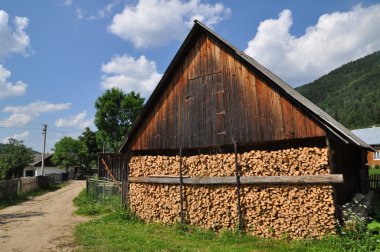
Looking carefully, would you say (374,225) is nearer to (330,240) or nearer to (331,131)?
(330,240)

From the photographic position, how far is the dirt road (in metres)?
10.5

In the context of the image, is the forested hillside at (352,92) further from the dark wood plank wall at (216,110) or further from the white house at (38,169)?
the dark wood plank wall at (216,110)

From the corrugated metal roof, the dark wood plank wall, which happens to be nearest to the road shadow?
the dark wood plank wall

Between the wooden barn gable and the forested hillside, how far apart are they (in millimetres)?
105254

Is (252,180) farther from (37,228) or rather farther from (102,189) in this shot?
(102,189)

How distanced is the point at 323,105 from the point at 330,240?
4980 inches

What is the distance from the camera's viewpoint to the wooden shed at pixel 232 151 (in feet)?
32.1

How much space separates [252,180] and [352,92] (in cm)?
13391

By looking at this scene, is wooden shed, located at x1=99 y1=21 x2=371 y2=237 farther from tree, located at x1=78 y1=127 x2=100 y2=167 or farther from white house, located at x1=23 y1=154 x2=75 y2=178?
white house, located at x1=23 y1=154 x2=75 y2=178

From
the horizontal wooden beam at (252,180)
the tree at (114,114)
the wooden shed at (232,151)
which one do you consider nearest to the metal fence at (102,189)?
the wooden shed at (232,151)

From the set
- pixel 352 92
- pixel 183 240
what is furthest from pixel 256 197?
pixel 352 92

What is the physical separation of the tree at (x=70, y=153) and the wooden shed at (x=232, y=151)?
46749 mm

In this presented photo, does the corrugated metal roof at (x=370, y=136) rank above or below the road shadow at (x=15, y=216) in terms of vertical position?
above

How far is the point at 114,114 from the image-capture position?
2053 inches
